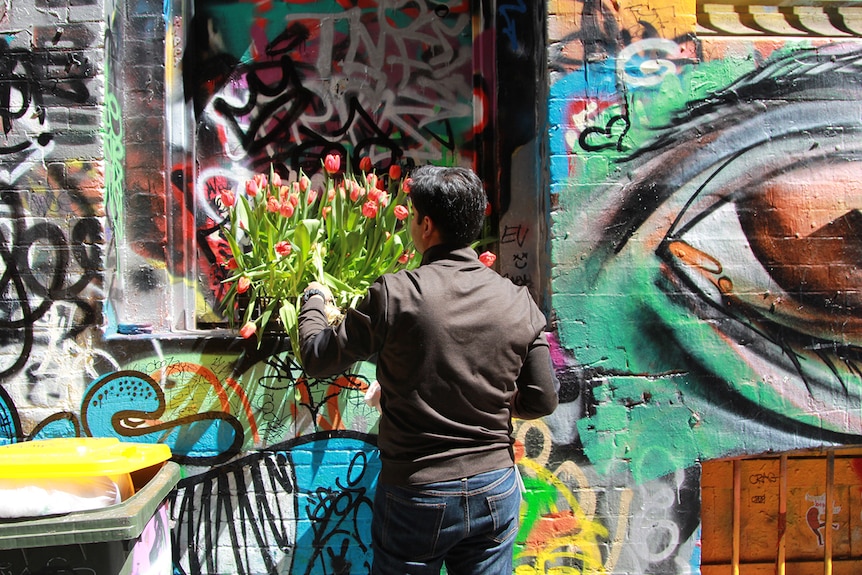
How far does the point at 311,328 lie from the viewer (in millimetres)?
2059

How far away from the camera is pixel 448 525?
186cm

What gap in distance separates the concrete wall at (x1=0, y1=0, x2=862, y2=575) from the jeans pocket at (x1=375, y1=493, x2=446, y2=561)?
1002 millimetres

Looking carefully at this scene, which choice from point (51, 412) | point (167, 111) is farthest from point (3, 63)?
point (51, 412)

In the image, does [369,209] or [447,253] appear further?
[369,209]

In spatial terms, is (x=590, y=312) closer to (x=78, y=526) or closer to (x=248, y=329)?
(x=248, y=329)

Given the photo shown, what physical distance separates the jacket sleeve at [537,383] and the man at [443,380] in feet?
0.08

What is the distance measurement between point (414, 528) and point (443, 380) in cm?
44

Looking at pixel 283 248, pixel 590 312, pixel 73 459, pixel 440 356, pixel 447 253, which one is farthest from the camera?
pixel 590 312

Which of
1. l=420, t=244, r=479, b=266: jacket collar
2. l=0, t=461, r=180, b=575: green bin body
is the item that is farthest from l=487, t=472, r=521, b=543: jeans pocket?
l=0, t=461, r=180, b=575: green bin body

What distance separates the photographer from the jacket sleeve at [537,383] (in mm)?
2025

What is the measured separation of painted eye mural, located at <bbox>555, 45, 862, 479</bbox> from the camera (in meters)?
2.96

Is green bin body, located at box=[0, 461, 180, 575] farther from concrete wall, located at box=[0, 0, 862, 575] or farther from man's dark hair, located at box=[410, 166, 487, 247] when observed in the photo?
man's dark hair, located at box=[410, 166, 487, 247]

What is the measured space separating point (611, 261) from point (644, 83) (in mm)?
833

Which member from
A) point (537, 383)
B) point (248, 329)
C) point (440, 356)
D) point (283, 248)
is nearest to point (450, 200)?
point (440, 356)
